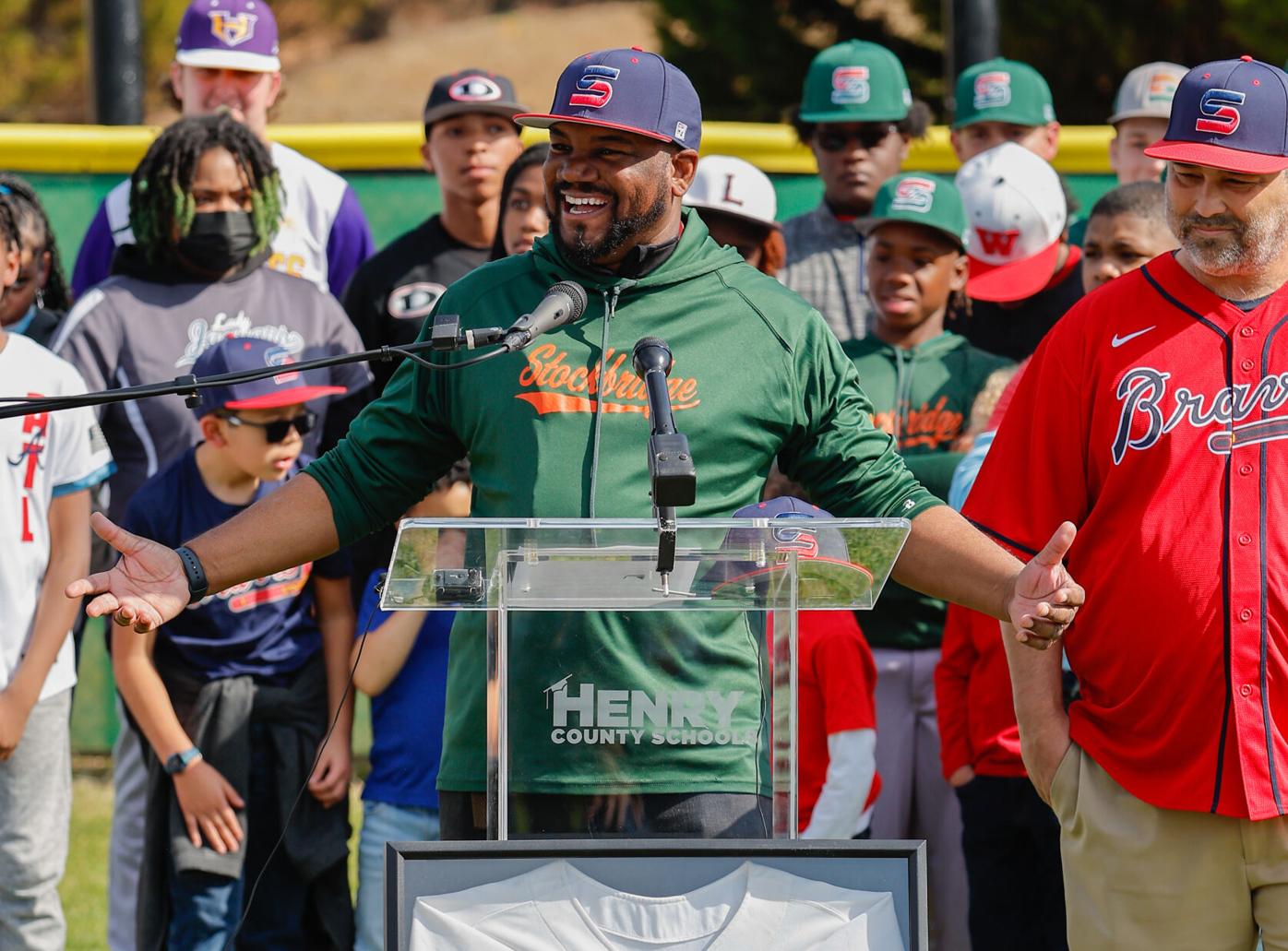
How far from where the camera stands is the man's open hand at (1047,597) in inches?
131

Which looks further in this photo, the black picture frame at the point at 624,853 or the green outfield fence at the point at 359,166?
the green outfield fence at the point at 359,166

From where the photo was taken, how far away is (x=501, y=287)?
3.79 m

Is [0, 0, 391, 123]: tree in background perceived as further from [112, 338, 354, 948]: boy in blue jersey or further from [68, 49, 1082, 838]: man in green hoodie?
[68, 49, 1082, 838]: man in green hoodie

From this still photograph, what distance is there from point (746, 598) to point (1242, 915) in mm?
1290

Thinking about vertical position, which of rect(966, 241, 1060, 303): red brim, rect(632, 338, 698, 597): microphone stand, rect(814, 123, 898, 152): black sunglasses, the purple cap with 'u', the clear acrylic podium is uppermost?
the purple cap with 'u'

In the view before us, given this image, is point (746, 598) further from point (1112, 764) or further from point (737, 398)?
point (1112, 764)

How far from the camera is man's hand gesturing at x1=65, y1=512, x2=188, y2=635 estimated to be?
10.9 ft

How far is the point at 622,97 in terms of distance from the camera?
366 centimetres

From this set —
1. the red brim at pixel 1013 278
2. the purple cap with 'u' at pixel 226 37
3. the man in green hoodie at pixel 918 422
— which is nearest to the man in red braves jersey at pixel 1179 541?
the man in green hoodie at pixel 918 422

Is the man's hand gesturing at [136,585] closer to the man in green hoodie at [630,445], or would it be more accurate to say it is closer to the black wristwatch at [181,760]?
the man in green hoodie at [630,445]

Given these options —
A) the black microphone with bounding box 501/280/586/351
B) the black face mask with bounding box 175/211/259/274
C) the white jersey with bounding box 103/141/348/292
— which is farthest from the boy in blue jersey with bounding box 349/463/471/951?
the black microphone with bounding box 501/280/586/351

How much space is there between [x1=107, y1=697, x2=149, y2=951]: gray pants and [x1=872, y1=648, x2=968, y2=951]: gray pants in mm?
2095

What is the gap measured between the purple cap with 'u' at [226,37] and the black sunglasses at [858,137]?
1992mm

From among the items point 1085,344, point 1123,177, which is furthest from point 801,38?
point 1085,344
